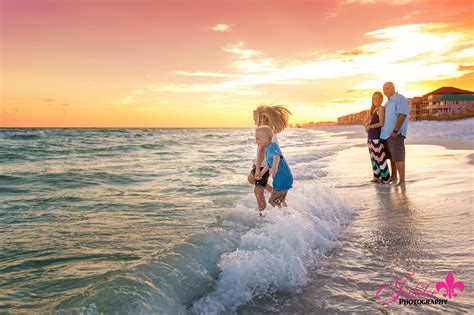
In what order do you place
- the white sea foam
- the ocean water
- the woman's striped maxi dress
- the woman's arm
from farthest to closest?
the woman's arm → the woman's striped maxi dress → the white sea foam → the ocean water

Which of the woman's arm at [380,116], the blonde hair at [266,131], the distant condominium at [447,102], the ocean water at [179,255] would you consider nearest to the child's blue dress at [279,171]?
the blonde hair at [266,131]

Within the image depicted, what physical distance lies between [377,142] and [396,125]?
647 millimetres

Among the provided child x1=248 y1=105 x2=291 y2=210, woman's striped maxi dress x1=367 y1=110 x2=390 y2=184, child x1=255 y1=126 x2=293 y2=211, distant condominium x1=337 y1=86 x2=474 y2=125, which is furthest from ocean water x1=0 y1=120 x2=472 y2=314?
distant condominium x1=337 y1=86 x2=474 y2=125

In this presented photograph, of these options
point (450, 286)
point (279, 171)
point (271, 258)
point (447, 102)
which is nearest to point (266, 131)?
point (279, 171)

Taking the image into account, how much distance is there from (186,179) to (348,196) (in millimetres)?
5398

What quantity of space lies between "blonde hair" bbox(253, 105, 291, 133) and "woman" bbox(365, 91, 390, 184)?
4210mm

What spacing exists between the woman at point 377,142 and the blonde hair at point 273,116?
421 cm

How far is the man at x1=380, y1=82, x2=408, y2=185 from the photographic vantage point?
836 cm

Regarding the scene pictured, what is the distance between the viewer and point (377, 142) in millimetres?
8938

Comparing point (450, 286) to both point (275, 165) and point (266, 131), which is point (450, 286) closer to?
point (275, 165)

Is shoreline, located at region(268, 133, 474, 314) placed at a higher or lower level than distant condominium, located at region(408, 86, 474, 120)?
lower

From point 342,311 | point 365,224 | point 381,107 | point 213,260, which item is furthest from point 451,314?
point 381,107

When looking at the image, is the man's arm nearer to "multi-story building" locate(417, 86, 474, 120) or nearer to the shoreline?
the shoreline

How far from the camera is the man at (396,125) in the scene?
27.4 feet
